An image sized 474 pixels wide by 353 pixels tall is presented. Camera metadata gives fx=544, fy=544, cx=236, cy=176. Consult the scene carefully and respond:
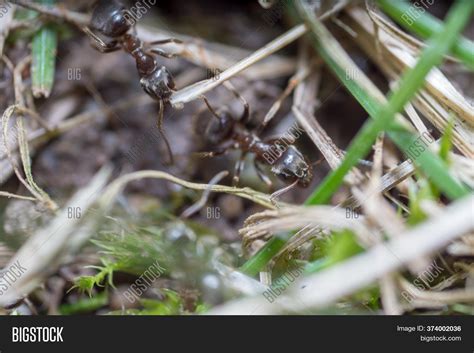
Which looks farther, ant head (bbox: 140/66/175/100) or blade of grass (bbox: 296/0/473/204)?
ant head (bbox: 140/66/175/100)

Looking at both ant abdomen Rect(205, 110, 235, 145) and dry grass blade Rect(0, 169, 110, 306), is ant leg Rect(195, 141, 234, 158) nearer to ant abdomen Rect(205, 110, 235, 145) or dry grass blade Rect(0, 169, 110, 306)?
ant abdomen Rect(205, 110, 235, 145)

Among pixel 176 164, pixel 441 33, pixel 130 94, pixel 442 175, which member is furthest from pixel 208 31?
pixel 442 175

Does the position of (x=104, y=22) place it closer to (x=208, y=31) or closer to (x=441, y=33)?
(x=208, y=31)

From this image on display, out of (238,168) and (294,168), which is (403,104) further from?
(238,168)

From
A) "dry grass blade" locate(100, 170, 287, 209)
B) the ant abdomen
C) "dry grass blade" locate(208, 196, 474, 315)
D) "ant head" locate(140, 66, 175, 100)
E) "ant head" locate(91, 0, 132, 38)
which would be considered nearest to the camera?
"dry grass blade" locate(208, 196, 474, 315)

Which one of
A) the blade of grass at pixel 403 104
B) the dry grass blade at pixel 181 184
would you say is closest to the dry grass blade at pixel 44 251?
the dry grass blade at pixel 181 184

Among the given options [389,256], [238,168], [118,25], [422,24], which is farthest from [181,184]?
[422,24]

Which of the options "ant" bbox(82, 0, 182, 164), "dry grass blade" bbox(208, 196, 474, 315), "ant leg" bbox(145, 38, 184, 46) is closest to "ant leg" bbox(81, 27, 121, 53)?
"ant" bbox(82, 0, 182, 164)

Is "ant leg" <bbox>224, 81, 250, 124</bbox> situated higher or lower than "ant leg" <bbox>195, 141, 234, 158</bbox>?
higher

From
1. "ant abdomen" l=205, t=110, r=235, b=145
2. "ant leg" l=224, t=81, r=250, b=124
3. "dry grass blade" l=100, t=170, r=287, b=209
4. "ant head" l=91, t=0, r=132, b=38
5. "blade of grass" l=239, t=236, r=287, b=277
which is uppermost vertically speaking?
"ant head" l=91, t=0, r=132, b=38

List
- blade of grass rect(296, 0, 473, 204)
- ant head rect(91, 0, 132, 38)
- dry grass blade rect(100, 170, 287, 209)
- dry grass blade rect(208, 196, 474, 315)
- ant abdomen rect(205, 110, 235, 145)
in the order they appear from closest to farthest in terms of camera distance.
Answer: dry grass blade rect(208, 196, 474, 315)
blade of grass rect(296, 0, 473, 204)
dry grass blade rect(100, 170, 287, 209)
ant head rect(91, 0, 132, 38)
ant abdomen rect(205, 110, 235, 145)
